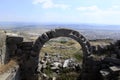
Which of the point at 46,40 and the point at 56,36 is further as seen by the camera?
the point at 56,36

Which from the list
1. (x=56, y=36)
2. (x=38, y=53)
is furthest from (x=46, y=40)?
(x=38, y=53)

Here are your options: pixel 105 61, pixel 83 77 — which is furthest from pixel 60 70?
pixel 105 61

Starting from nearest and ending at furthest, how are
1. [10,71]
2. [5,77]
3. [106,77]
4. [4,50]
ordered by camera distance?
[5,77] → [10,71] → [106,77] → [4,50]

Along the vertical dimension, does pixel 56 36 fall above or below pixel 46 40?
above

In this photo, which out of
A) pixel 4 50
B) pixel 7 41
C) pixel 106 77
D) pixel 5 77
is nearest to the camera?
pixel 5 77

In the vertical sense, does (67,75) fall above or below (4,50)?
below

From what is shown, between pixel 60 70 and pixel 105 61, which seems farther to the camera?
pixel 60 70

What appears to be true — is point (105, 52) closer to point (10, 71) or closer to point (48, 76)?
point (48, 76)

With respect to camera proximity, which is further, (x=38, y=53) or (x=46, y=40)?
(x=38, y=53)

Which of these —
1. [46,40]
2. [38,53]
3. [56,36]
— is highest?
[56,36]

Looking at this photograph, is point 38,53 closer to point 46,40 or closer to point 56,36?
point 46,40
